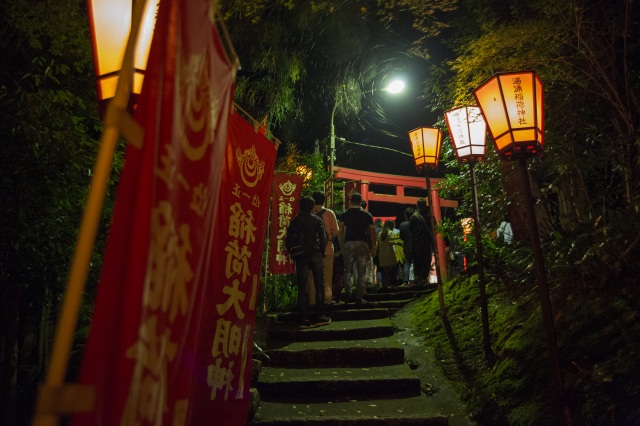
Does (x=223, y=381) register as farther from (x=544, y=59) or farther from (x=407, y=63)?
(x=407, y=63)

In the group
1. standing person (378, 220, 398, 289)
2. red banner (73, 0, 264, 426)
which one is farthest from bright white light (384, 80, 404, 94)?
red banner (73, 0, 264, 426)

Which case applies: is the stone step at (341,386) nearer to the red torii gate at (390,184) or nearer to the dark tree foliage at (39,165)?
the dark tree foliage at (39,165)

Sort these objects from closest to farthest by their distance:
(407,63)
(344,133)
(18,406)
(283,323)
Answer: (18,406) < (283,323) < (407,63) < (344,133)

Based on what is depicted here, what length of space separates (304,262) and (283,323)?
1756 millimetres

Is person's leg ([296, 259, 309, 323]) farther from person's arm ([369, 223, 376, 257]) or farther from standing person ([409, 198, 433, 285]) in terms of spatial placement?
standing person ([409, 198, 433, 285])

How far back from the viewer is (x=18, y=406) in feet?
20.1

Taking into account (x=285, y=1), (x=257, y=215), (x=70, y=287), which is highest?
(x=285, y=1)

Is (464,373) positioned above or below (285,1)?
below

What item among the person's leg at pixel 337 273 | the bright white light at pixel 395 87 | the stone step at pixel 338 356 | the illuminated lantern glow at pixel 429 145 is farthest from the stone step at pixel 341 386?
the bright white light at pixel 395 87

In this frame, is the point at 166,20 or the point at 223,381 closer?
the point at 166,20

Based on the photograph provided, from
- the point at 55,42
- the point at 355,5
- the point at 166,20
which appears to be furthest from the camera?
the point at 355,5

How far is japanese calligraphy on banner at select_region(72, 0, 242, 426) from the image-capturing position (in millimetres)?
1376

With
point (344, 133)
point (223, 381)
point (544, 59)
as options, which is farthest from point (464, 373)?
point (344, 133)

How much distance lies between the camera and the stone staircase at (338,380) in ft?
17.0
